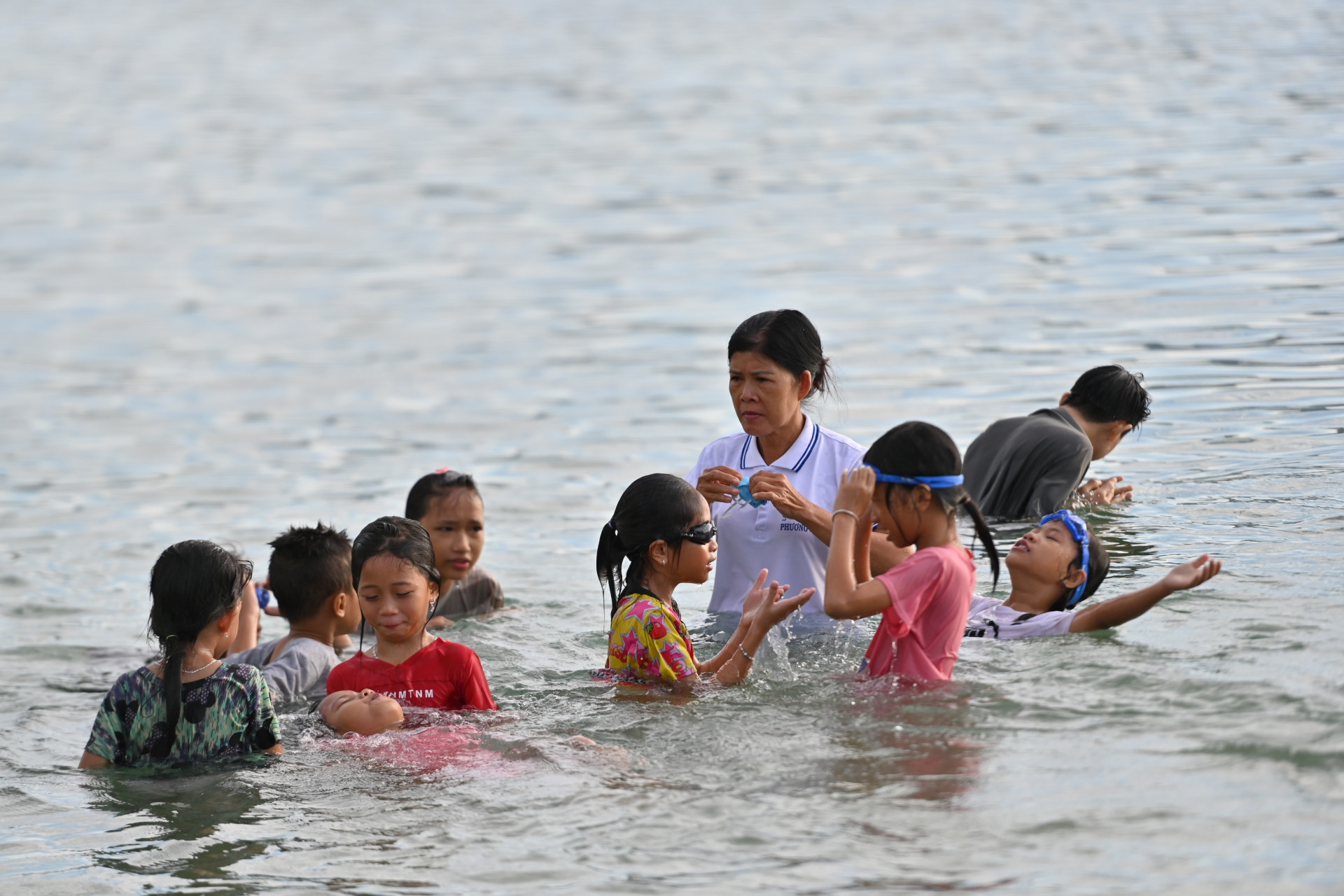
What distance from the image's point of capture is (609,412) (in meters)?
13.9

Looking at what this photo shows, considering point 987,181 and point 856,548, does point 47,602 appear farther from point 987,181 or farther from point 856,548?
point 987,181

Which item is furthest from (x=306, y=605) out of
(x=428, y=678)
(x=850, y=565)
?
(x=850, y=565)

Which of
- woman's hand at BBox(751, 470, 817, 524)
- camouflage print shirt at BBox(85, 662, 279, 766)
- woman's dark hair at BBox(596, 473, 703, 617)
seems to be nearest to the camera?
camouflage print shirt at BBox(85, 662, 279, 766)

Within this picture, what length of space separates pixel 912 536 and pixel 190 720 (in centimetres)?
274

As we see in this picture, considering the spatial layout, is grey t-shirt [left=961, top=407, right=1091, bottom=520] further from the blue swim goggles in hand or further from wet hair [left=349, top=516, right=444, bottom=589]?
wet hair [left=349, top=516, right=444, bottom=589]

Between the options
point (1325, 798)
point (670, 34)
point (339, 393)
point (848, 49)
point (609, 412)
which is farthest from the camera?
point (670, 34)

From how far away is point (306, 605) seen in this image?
7.16 m

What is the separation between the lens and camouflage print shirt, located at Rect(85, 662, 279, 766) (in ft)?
19.9

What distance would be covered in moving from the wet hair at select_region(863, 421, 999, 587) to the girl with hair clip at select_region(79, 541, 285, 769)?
237 centimetres

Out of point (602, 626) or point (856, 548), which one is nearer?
point (856, 548)

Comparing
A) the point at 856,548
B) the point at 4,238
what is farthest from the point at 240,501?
the point at 4,238

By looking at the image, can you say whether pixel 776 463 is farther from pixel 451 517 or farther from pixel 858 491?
pixel 451 517

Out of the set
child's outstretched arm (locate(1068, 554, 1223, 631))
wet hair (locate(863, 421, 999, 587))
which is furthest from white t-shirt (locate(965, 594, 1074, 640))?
wet hair (locate(863, 421, 999, 587))

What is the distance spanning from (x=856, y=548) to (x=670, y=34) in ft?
151
